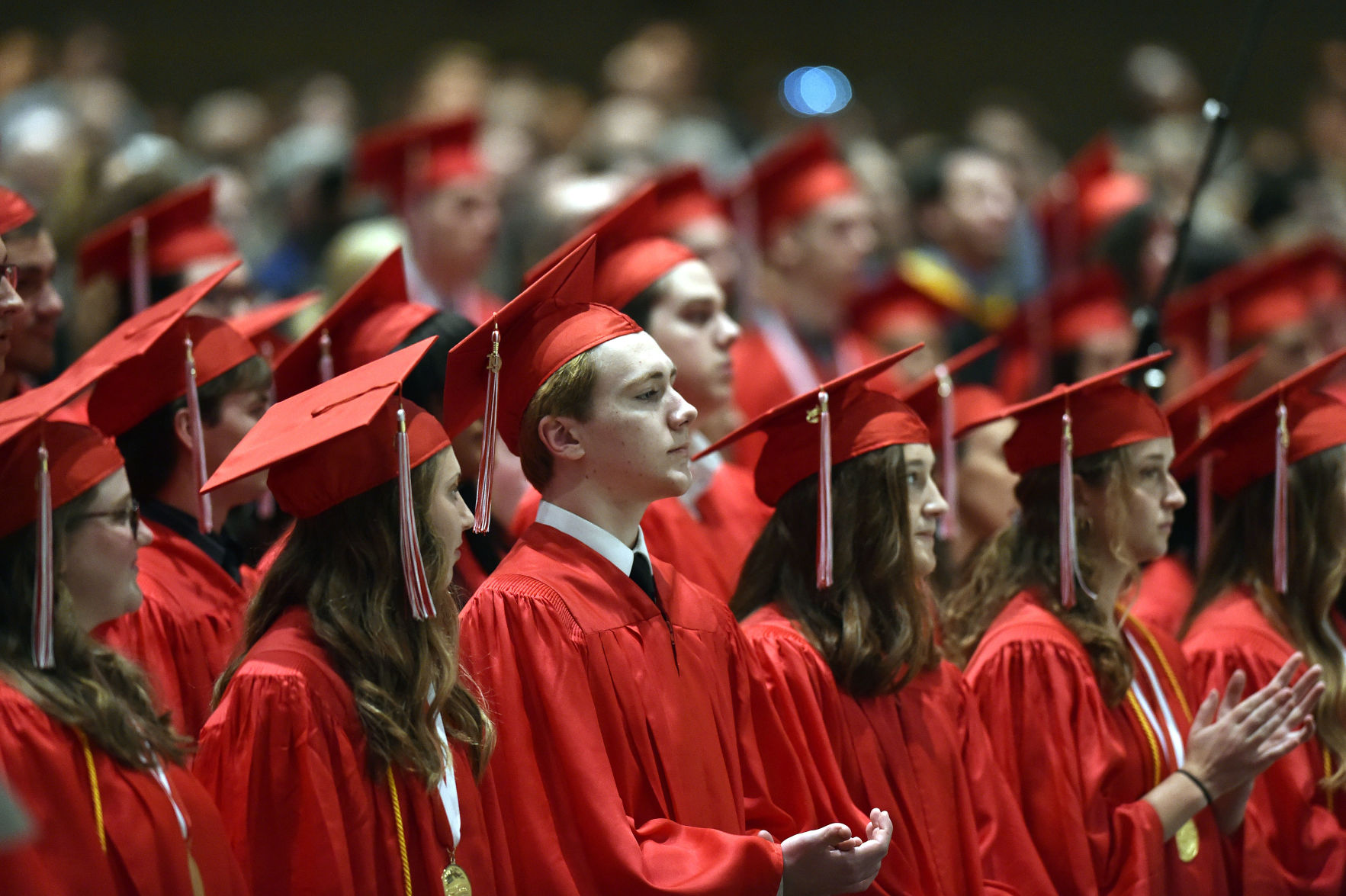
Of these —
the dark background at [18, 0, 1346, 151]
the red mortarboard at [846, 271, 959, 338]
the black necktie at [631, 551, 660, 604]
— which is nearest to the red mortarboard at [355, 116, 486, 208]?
the red mortarboard at [846, 271, 959, 338]

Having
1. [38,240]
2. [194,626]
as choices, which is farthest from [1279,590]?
[38,240]

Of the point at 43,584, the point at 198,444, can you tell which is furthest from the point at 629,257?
the point at 43,584

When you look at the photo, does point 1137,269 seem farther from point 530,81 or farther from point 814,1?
point 814,1

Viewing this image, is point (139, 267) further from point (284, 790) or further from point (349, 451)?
point (284, 790)

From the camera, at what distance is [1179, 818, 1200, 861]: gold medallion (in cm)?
366

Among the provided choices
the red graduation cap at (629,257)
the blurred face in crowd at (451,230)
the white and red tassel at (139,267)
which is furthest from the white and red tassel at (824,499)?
the blurred face in crowd at (451,230)

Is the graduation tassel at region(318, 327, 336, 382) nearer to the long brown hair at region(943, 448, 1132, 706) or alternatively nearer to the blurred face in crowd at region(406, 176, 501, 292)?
the long brown hair at region(943, 448, 1132, 706)

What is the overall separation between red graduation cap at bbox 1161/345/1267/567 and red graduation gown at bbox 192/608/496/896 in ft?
8.24

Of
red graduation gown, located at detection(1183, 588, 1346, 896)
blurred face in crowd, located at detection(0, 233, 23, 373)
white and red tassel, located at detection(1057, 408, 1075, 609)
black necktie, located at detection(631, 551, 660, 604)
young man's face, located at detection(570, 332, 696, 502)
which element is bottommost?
red graduation gown, located at detection(1183, 588, 1346, 896)

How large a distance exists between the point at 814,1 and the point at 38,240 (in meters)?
9.60

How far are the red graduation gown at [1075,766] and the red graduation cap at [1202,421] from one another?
0.87 meters

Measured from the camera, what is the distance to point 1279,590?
13.3 ft

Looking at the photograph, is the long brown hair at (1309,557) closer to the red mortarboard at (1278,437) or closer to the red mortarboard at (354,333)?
the red mortarboard at (1278,437)

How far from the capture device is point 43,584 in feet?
8.15
